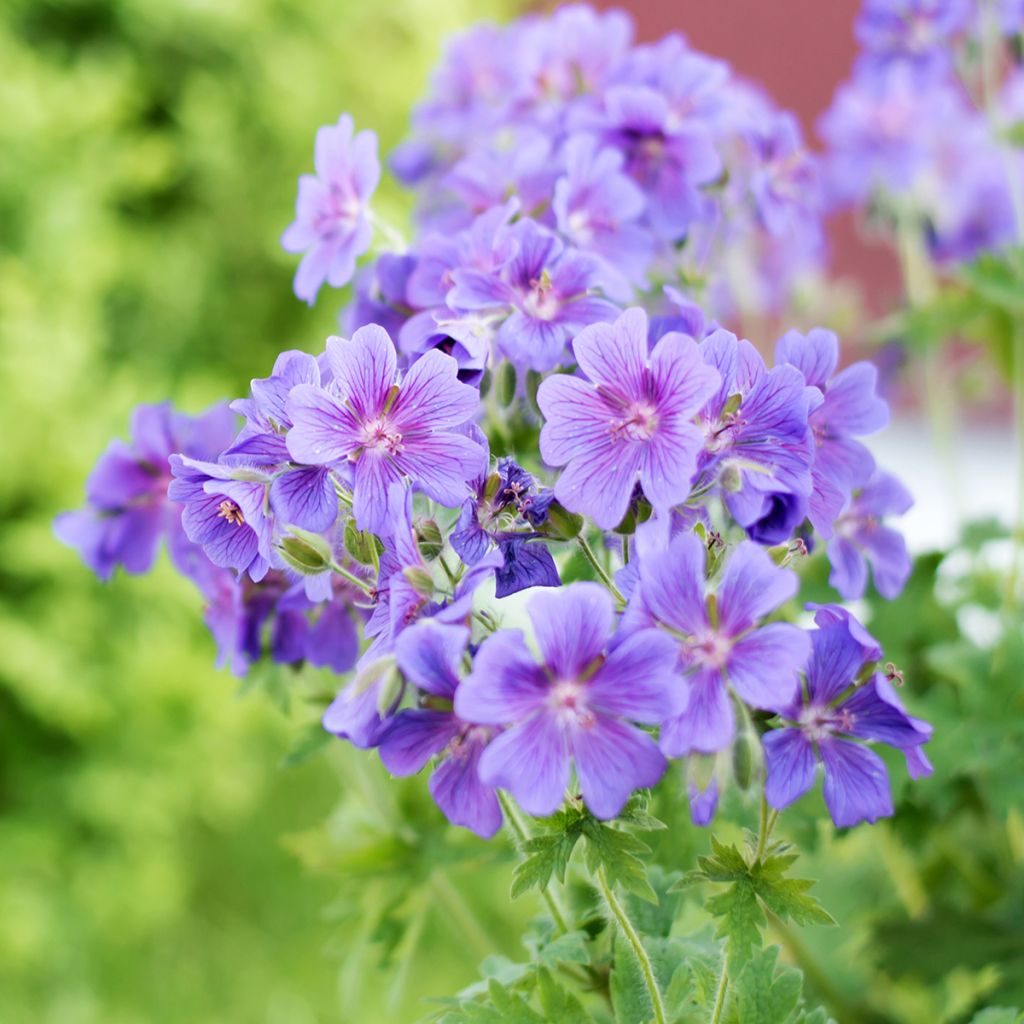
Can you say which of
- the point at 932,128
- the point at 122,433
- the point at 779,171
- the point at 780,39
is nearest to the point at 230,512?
the point at 779,171

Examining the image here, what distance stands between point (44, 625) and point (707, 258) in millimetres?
1641

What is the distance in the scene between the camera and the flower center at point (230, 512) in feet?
1.91

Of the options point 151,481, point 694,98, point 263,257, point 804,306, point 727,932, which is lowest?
point 727,932

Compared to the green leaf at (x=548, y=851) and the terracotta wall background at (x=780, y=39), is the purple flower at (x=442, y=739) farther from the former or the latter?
the terracotta wall background at (x=780, y=39)

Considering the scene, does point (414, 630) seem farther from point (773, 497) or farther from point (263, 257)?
point (263, 257)

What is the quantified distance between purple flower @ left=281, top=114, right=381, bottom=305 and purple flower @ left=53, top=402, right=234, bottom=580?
11cm

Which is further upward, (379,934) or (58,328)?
(58,328)

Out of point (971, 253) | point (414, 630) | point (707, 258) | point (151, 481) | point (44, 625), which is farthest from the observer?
point (44, 625)

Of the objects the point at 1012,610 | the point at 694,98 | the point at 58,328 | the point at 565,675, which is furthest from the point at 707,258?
the point at 58,328

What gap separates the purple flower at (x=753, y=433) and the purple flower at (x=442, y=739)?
0.14 m

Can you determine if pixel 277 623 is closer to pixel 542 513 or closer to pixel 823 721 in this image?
pixel 542 513

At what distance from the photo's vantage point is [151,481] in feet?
2.54

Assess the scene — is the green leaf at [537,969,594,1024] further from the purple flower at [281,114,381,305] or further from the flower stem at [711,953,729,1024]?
the purple flower at [281,114,381,305]


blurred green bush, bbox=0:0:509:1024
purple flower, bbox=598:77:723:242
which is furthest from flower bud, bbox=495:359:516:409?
blurred green bush, bbox=0:0:509:1024
